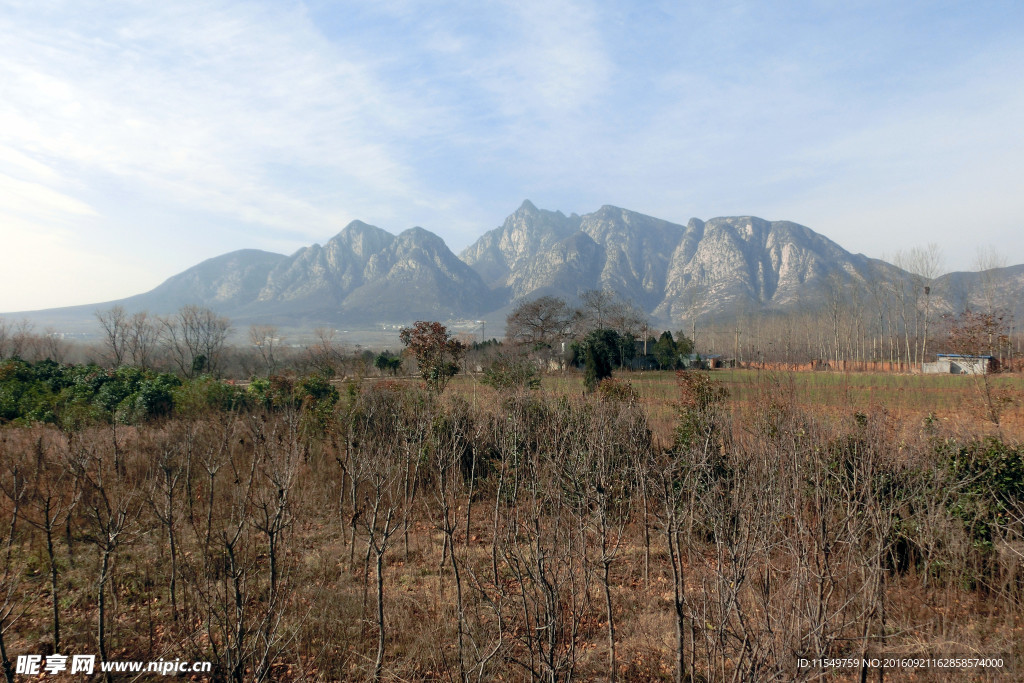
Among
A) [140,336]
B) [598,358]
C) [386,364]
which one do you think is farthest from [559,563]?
[140,336]

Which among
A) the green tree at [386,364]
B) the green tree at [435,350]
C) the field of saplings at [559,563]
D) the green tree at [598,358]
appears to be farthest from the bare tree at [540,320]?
the field of saplings at [559,563]

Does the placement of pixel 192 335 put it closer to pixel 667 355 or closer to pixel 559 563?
pixel 667 355

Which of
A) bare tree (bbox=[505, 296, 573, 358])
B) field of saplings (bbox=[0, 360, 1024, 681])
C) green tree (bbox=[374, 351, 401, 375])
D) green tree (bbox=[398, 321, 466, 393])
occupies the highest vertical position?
bare tree (bbox=[505, 296, 573, 358])

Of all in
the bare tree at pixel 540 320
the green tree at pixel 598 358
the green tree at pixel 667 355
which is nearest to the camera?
the green tree at pixel 598 358

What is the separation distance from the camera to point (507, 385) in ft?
48.1

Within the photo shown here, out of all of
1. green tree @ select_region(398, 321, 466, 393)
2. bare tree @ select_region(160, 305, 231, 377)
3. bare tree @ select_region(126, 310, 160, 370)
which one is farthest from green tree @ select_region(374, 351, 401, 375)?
bare tree @ select_region(126, 310, 160, 370)

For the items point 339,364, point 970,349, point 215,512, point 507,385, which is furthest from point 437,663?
point 339,364

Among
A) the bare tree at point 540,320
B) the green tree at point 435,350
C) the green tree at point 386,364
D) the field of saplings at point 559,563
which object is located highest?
the bare tree at point 540,320

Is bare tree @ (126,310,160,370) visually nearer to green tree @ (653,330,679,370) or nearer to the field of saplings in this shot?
the field of saplings

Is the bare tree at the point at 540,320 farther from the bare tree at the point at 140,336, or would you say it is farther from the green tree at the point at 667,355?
the bare tree at the point at 140,336

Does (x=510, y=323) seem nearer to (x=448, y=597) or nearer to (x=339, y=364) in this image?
(x=339, y=364)

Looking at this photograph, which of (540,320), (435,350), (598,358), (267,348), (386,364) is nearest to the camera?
(435,350)

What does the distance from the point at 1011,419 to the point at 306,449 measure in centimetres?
1950

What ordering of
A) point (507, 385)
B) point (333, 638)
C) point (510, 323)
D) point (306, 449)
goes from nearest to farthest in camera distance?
1. point (333, 638)
2. point (306, 449)
3. point (507, 385)
4. point (510, 323)
